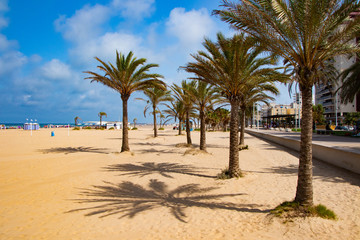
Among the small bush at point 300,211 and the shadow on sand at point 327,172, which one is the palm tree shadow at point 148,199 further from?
the shadow on sand at point 327,172

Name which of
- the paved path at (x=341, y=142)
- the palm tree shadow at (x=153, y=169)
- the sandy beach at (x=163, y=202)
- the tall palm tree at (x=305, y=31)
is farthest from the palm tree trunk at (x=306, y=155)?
the paved path at (x=341, y=142)

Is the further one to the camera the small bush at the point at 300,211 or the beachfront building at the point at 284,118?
the beachfront building at the point at 284,118

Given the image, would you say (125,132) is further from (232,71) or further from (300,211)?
(300,211)

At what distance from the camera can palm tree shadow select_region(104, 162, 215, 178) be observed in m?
8.96

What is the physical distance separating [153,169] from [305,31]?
25.4 feet

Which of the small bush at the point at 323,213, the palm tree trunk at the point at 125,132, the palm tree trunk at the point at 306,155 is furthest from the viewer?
the palm tree trunk at the point at 125,132

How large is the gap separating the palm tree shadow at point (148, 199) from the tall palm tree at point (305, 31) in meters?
1.80

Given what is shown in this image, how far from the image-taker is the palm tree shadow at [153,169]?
353 inches

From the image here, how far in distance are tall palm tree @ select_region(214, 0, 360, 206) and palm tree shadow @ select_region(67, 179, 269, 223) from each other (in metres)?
1.80

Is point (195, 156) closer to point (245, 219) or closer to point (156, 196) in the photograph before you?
point (156, 196)

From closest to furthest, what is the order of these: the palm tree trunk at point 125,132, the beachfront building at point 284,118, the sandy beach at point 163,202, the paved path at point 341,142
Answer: the sandy beach at point 163,202
the paved path at point 341,142
the palm tree trunk at point 125,132
the beachfront building at point 284,118

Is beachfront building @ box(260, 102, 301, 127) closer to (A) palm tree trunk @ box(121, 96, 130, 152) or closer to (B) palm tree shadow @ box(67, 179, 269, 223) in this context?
(A) palm tree trunk @ box(121, 96, 130, 152)

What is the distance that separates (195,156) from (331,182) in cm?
712

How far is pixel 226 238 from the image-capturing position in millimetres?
3984
